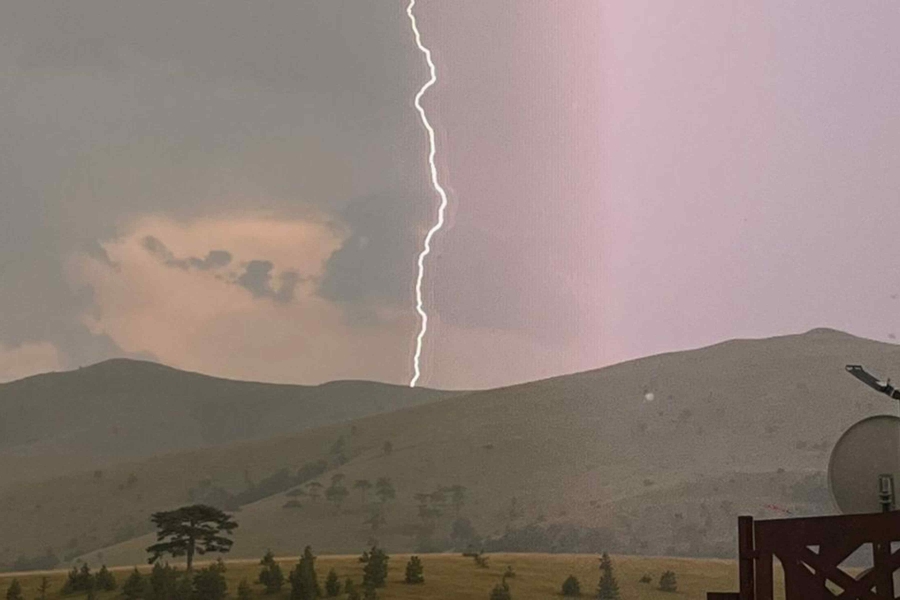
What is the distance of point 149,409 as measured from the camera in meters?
31.1

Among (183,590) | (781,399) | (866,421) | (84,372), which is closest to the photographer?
(866,421)

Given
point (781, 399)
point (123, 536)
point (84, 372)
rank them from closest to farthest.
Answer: point (123, 536) → point (84, 372) → point (781, 399)

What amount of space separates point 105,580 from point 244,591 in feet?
9.70

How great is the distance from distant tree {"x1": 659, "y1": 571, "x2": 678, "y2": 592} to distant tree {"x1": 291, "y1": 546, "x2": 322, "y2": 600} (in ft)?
22.9

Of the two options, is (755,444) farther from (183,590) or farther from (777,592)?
(183,590)

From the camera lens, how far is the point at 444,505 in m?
28.3

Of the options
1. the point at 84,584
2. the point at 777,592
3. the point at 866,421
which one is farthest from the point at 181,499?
the point at 866,421

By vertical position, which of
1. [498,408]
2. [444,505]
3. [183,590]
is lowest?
[183,590]

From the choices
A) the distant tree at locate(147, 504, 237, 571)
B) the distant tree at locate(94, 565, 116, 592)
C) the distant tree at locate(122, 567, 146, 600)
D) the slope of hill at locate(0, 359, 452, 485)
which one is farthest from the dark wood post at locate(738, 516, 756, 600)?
the slope of hill at locate(0, 359, 452, 485)

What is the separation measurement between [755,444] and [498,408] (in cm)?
610

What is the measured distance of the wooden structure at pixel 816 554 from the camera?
7449 mm

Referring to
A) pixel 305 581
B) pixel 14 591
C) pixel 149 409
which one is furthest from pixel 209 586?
pixel 149 409

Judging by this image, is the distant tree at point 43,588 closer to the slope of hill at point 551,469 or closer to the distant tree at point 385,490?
the slope of hill at point 551,469

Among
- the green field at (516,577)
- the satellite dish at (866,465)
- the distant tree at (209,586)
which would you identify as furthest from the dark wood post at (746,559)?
the distant tree at (209,586)
